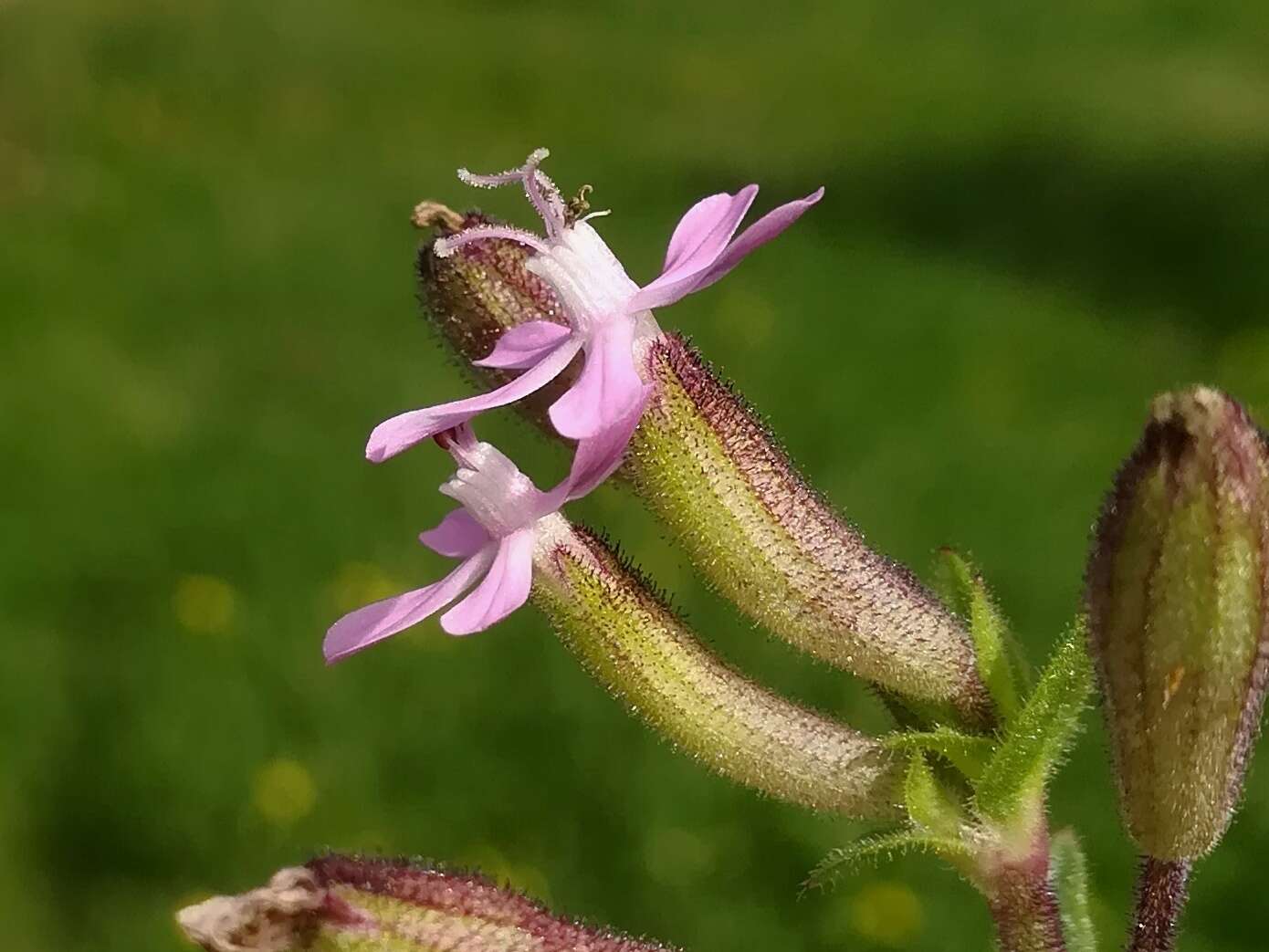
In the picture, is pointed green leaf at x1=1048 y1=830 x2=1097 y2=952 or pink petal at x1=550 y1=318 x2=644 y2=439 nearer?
pink petal at x1=550 y1=318 x2=644 y2=439

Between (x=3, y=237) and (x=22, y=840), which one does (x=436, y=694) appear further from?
(x=3, y=237)

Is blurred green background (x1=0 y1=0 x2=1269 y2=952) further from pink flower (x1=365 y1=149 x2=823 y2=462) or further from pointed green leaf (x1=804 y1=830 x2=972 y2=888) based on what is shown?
pointed green leaf (x1=804 y1=830 x2=972 y2=888)

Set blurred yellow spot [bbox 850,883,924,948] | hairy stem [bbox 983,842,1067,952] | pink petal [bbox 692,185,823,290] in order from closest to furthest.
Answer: pink petal [bbox 692,185,823,290]
hairy stem [bbox 983,842,1067,952]
blurred yellow spot [bbox 850,883,924,948]

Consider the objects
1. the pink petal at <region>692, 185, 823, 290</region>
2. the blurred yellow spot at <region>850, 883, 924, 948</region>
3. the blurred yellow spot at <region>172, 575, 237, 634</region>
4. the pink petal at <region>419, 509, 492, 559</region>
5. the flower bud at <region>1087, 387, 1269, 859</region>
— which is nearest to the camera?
the flower bud at <region>1087, 387, 1269, 859</region>

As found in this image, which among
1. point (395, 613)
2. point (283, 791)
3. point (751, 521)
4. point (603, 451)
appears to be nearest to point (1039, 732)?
point (751, 521)

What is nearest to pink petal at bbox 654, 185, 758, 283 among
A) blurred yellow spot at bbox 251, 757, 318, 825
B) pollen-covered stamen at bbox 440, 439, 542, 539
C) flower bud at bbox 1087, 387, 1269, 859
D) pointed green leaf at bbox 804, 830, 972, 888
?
pollen-covered stamen at bbox 440, 439, 542, 539

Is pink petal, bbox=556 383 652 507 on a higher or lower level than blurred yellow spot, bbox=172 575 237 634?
higher

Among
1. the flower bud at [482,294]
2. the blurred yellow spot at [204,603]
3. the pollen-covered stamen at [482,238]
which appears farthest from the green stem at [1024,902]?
the blurred yellow spot at [204,603]

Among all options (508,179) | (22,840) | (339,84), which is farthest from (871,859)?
(339,84)

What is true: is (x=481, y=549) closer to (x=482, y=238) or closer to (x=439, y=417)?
(x=439, y=417)
